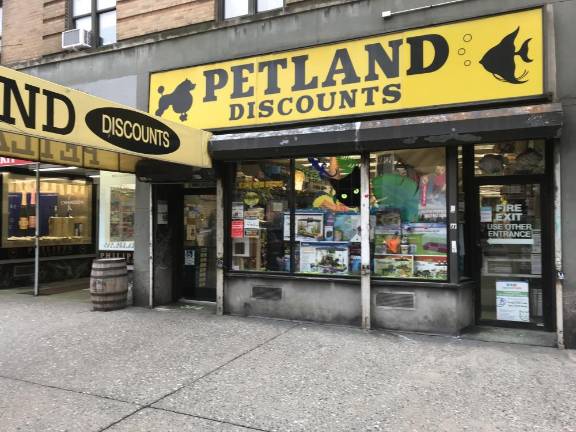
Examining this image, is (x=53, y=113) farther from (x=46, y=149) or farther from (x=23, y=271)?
(x=23, y=271)

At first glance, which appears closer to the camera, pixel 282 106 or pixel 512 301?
pixel 512 301

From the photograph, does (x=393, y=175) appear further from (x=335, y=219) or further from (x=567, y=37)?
(x=567, y=37)

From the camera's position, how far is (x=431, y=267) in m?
6.75

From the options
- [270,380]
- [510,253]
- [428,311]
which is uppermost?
[510,253]

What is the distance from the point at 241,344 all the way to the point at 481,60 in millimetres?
4992

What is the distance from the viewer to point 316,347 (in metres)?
5.97

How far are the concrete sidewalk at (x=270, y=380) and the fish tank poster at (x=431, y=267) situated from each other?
2.93ft

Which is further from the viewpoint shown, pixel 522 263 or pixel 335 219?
pixel 335 219

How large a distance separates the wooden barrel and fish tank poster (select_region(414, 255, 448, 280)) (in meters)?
5.06

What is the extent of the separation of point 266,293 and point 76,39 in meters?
6.77

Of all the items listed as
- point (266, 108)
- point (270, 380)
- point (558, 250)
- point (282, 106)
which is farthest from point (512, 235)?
point (266, 108)

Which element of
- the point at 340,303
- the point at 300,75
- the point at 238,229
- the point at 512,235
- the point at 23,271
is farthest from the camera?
the point at 23,271

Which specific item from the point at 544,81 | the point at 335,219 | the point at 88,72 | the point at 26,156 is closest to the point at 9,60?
the point at 88,72

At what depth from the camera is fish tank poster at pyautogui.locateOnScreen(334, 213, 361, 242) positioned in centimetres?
726
